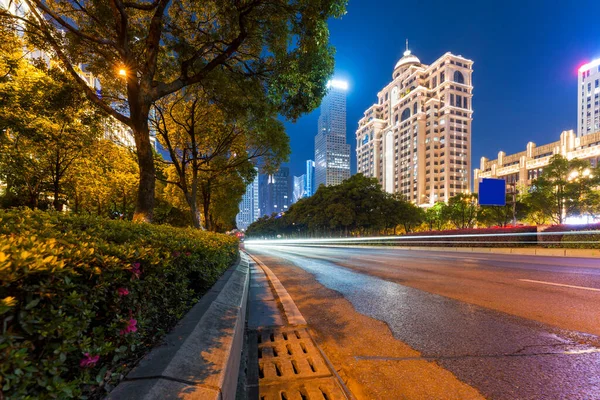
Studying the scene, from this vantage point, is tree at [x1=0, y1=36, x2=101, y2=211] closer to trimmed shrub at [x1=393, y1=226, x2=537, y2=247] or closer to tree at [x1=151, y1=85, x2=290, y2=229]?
tree at [x1=151, y1=85, x2=290, y2=229]

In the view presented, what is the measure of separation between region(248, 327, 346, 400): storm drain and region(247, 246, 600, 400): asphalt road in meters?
0.59

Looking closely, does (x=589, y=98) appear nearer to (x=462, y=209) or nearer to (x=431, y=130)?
(x=431, y=130)

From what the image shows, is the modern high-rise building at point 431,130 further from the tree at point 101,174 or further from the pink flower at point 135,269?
the pink flower at point 135,269

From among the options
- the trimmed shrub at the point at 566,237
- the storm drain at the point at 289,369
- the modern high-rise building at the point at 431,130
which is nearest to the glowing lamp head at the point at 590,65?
the modern high-rise building at the point at 431,130

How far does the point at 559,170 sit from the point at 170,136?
39.2 meters

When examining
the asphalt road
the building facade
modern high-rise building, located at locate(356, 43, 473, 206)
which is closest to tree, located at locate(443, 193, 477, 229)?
the building facade

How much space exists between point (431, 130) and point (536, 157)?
3389 cm

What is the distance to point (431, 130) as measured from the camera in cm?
11169

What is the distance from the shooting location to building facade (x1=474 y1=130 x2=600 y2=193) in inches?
3204

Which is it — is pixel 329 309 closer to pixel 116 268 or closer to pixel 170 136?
pixel 116 268

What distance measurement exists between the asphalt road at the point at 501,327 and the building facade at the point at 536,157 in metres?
78.7

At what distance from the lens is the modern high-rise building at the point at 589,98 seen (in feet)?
369

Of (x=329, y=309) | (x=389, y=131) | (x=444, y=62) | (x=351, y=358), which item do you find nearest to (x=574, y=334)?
(x=351, y=358)

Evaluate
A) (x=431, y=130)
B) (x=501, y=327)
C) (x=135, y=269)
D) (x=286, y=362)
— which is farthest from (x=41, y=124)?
(x=431, y=130)
